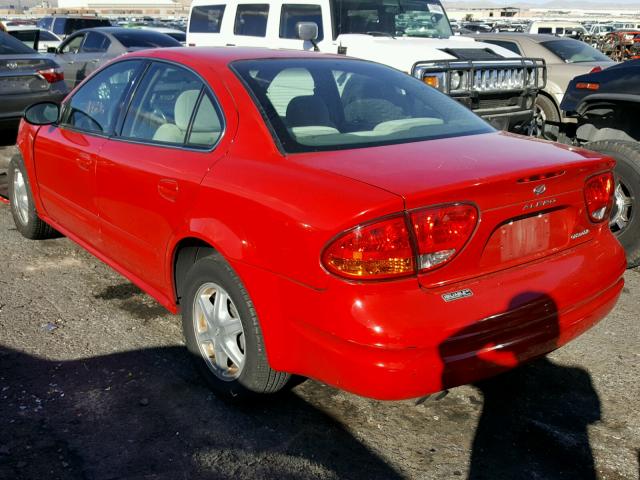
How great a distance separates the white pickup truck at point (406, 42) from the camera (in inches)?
288

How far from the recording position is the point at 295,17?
8.93 m

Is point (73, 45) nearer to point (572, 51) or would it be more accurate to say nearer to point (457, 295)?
point (572, 51)

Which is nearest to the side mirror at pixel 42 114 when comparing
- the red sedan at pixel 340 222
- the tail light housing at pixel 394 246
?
the red sedan at pixel 340 222

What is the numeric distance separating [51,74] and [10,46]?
2.08 ft

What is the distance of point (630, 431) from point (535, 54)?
29.5 feet

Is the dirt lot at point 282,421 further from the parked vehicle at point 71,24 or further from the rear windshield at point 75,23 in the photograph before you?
the rear windshield at point 75,23

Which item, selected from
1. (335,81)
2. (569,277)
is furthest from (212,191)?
(569,277)

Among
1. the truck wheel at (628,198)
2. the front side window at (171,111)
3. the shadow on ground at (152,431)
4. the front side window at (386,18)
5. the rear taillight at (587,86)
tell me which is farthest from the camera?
the front side window at (386,18)

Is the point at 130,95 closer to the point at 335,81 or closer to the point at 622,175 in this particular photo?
the point at 335,81

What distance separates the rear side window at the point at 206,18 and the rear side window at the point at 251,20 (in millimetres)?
539

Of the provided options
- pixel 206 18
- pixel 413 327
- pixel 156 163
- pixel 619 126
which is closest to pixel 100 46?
pixel 206 18

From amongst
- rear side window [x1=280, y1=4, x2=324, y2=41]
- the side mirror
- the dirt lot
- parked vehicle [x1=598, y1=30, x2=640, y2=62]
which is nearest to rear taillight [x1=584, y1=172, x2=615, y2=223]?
the dirt lot

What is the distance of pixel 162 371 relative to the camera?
11.8 ft

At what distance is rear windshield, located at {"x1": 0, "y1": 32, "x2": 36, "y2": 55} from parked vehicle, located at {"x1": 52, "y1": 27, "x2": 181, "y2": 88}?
10.8ft
